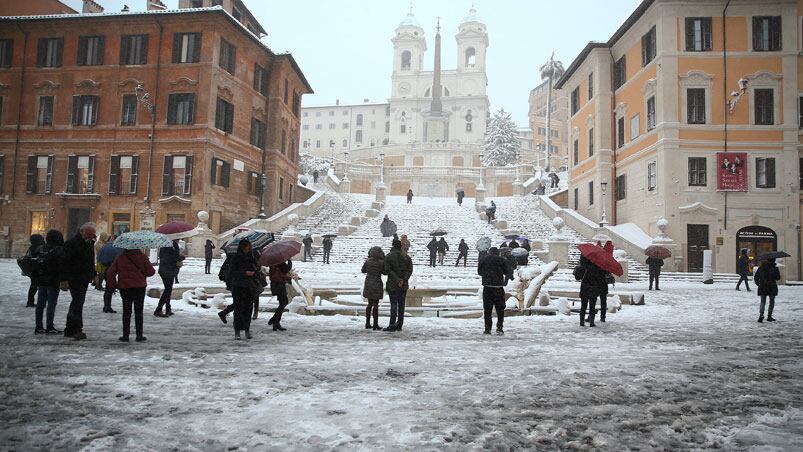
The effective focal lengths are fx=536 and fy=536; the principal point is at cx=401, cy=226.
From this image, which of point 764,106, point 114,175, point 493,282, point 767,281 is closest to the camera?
point 493,282

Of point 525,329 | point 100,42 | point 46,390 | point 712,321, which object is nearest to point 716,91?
point 712,321

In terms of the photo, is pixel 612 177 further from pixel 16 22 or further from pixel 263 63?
pixel 16 22

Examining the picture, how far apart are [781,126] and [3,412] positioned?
32.8m

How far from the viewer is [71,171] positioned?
3259 centimetres

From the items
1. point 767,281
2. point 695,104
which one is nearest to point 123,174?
point 767,281

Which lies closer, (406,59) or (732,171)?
(732,171)

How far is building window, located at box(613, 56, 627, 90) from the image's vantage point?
33.4 m

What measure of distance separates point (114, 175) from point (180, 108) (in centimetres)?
564

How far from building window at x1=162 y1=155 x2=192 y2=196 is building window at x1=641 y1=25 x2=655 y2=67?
26687 mm

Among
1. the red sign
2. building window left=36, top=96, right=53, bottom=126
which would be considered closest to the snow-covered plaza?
the red sign

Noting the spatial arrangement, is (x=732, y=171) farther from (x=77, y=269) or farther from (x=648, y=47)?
(x=77, y=269)

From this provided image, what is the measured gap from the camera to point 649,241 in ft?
91.5

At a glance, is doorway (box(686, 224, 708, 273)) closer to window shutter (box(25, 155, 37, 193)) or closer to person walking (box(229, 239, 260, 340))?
person walking (box(229, 239, 260, 340))

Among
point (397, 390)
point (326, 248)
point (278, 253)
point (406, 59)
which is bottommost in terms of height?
point (397, 390)
